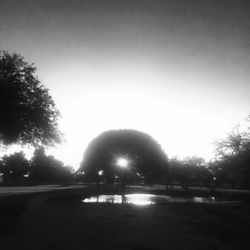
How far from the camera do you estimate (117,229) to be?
1182cm

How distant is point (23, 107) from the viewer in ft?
100.0

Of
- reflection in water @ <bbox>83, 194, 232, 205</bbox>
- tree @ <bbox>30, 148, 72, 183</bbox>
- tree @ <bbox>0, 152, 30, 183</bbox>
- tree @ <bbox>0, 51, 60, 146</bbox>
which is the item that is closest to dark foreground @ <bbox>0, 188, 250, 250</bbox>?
reflection in water @ <bbox>83, 194, 232, 205</bbox>

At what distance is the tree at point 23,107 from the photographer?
29.2m

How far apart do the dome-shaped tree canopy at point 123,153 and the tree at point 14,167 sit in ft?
271

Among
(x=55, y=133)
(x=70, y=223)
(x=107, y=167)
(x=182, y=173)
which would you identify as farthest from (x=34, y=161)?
(x=70, y=223)

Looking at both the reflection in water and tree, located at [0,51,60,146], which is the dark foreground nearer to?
the reflection in water

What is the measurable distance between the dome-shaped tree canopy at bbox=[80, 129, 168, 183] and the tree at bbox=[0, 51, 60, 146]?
23518 millimetres

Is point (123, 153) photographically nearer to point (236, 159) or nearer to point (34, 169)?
point (236, 159)

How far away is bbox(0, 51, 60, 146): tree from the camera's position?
29.2 m

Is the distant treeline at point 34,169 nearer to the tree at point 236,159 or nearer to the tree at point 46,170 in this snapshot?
the tree at point 46,170

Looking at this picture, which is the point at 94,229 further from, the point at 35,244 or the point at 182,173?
the point at 182,173

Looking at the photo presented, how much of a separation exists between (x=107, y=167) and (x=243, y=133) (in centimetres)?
3409

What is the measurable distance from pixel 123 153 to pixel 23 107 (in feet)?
107

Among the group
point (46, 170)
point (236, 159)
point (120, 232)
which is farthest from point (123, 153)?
point (46, 170)
